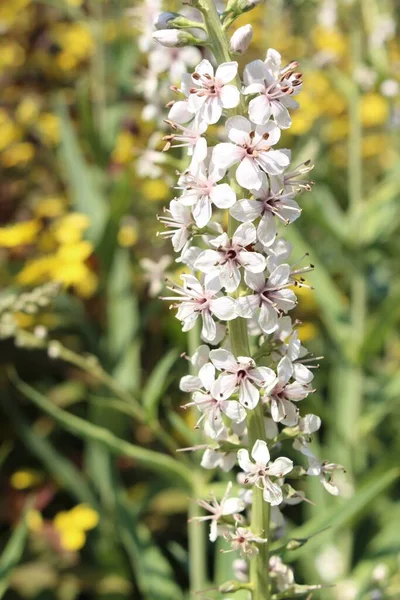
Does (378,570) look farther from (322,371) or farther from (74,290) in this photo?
(74,290)

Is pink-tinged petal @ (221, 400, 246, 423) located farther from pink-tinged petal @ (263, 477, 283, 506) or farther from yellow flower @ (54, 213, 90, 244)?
yellow flower @ (54, 213, 90, 244)

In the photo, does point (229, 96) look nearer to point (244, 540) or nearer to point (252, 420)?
point (252, 420)

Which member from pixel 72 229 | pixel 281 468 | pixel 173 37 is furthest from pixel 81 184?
pixel 281 468

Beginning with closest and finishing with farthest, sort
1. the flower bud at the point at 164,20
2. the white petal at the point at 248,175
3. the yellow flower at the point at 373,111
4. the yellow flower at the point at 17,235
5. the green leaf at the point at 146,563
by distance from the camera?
the white petal at the point at 248,175
the flower bud at the point at 164,20
the green leaf at the point at 146,563
the yellow flower at the point at 17,235
the yellow flower at the point at 373,111

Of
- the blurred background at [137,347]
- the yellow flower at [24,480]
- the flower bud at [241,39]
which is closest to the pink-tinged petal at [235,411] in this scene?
the flower bud at [241,39]

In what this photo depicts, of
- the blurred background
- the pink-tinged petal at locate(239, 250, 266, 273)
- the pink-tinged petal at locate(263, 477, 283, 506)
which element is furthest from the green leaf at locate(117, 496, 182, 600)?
the pink-tinged petal at locate(239, 250, 266, 273)

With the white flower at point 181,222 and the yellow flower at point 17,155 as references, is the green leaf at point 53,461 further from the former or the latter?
the white flower at point 181,222

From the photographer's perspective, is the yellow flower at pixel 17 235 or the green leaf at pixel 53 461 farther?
the yellow flower at pixel 17 235


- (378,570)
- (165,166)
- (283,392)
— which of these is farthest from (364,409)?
(283,392)
